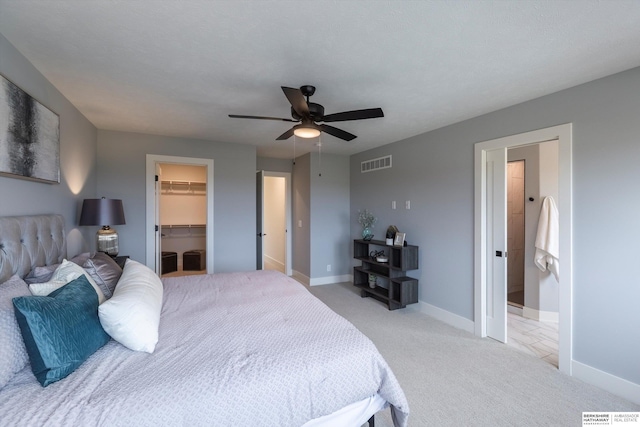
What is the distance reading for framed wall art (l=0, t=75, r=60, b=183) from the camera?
1.72m

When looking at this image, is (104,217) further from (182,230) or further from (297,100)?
(182,230)

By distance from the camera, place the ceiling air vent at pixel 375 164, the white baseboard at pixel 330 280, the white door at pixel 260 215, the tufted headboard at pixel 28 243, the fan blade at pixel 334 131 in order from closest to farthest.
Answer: the tufted headboard at pixel 28 243 < the fan blade at pixel 334 131 < the ceiling air vent at pixel 375 164 < the white door at pixel 260 215 < the white baseboard at pixel 330 280

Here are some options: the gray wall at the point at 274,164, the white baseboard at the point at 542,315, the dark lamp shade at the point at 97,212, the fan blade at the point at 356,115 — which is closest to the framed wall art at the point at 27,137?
the dark lamp shade at the point at 97,212

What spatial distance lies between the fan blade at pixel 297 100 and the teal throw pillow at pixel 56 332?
1704 millimetres

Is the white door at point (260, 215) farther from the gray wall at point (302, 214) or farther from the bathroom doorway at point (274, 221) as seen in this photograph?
the gray wall at point (302, 214)

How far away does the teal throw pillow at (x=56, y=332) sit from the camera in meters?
1.13

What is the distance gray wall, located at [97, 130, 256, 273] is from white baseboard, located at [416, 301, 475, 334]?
278cm

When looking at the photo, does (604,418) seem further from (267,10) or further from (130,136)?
(130,136)

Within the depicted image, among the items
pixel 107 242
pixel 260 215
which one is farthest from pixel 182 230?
pixel 107 242

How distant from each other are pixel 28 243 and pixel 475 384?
139 inches

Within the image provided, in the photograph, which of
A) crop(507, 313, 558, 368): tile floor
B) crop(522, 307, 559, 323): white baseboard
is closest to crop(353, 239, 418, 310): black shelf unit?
crop(507, 313, 558, 368): tile floor

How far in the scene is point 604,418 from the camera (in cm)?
191

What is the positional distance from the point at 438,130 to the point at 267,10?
285 centimetres

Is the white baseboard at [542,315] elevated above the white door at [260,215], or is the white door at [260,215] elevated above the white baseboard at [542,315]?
the white door at [260,215]
